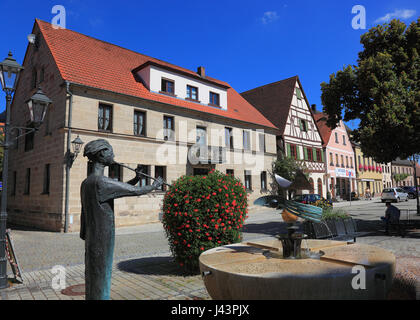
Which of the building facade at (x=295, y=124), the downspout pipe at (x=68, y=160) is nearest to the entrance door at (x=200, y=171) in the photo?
the downspout pipe at (x=68, y=160)

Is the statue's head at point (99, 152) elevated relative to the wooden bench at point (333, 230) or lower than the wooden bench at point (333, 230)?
elevated

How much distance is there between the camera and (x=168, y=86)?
62.4 feet

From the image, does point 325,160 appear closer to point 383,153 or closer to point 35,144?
point 383,153

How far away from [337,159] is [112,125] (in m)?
28.6

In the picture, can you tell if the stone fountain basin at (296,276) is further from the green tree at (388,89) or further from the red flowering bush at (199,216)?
the green tree at (388,89)

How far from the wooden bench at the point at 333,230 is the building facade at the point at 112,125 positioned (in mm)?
10087

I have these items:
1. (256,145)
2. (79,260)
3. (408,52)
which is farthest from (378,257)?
(256,145)

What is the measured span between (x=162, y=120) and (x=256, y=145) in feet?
30.5

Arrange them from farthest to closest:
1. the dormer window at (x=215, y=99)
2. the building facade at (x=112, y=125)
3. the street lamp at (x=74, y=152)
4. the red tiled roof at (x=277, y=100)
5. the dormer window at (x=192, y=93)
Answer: the red tiled roof at (x=277, y=100) < the dormer window at (x=215, y=99) < the dormer window at (x=192, y=93) < the building facade at (x=112, y=125) < the street lamp at (x=74, y=152)

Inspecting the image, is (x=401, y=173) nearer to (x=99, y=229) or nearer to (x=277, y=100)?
(x=277, y=100)

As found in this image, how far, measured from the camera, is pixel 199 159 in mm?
18656

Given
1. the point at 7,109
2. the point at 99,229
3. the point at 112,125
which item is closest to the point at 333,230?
the point at 99,229

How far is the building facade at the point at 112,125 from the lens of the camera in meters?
14.0

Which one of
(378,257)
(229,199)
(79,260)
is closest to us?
(378,257)
